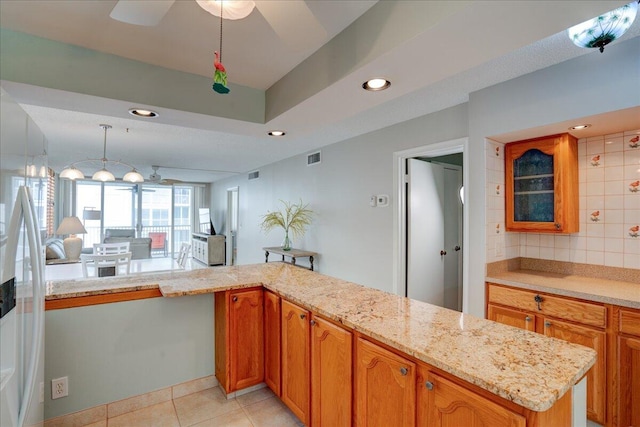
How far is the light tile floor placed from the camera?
1.92 metres

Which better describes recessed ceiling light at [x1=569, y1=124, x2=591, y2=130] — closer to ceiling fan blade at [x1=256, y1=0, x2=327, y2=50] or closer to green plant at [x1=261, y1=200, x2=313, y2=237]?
ceiling fan blade at [x1=256, y1=0, x2=327, y2=50]

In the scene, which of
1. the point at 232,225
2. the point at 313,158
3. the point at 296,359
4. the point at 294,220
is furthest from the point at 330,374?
the point at 232,225

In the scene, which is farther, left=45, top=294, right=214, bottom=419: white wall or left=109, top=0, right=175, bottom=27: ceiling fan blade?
left=45, top=294, right=214, bottom=419: white wall

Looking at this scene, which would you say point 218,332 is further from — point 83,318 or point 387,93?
point 387,93

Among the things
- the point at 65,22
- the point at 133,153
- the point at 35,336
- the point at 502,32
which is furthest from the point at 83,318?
the point at 133,153

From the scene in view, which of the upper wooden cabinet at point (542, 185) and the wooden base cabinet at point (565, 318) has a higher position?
the upper wooden cabinet at point (542, 185)

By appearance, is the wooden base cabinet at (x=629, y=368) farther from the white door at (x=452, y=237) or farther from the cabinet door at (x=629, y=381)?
the white door at (x=452, y=237)

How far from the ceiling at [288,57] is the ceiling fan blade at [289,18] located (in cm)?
1

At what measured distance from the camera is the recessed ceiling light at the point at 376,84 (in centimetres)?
158

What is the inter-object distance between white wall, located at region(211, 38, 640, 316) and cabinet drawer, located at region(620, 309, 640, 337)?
815mm

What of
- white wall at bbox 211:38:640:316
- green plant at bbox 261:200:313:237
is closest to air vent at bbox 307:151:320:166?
white wall at bbox 211:38:640:316

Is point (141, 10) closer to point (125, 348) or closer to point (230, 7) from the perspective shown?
point (230, 7)

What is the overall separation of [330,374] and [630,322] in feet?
5.86

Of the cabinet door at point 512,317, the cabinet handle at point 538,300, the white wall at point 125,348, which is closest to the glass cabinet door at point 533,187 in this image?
the cabinet handle at point 538,300
